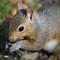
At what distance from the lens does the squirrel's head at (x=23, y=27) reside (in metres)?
4.70

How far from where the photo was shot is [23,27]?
15.6ft

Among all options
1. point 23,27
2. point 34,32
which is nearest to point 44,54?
point 34,32

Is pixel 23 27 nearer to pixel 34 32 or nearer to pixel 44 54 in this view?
pixel 34 32

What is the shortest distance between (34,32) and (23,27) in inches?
9.7

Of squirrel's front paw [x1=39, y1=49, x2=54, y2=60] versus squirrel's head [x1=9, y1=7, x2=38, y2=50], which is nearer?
squirrel's head [x1=9, y1=7, x2=38, y2=50]

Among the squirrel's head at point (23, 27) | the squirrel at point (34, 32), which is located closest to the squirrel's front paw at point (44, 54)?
the squirrel at point (34, 32)

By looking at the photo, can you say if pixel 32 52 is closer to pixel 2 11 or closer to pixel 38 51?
pixel 38 51

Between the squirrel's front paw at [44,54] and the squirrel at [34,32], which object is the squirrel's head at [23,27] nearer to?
the squirrel at [34,32]

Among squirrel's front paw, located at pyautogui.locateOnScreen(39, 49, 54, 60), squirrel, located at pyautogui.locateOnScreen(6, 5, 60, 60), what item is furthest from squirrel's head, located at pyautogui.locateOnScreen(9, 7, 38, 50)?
squirrel's front paw, located at pyautogui.locateOnScreen(39, 49, 54, 60)

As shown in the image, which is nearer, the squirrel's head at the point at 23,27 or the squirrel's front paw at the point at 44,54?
the squirrel's head at the point at 23,27

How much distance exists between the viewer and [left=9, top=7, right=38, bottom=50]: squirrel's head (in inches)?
185

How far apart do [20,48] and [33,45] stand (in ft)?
0.89

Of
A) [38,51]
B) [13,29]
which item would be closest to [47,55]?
[38,51]

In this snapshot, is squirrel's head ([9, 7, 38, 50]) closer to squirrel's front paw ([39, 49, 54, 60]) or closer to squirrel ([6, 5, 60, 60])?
squirrel ([6, 5, 60, 60])
